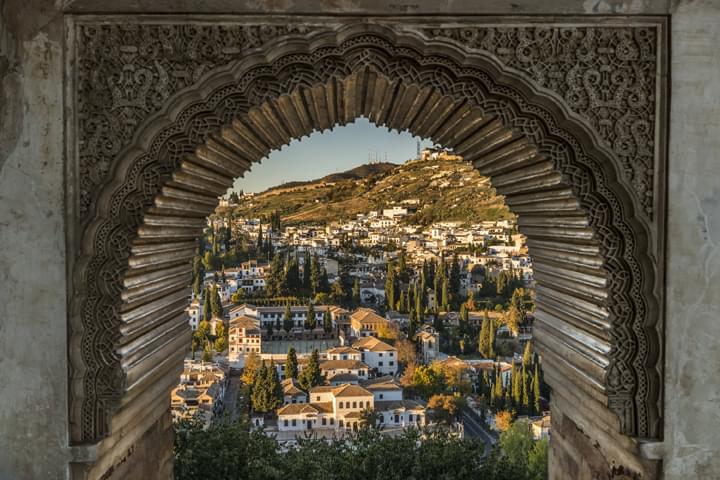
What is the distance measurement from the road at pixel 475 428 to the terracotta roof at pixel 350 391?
473cm

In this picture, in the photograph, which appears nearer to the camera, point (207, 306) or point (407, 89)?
point (407, 89)

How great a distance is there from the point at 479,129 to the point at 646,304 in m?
1.19

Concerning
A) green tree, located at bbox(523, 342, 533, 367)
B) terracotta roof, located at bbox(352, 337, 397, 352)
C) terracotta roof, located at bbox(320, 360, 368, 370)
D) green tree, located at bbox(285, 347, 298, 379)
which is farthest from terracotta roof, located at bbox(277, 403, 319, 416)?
green tree, located at bbox(523, 342, 533, 367)

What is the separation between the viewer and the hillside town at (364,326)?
83.1 ft

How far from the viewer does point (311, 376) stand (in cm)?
2758

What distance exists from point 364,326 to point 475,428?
29.2ft

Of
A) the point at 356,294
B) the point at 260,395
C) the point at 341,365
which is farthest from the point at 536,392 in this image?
the point at 356,294

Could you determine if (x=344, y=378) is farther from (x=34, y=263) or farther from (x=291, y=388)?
(x=34, y=263)

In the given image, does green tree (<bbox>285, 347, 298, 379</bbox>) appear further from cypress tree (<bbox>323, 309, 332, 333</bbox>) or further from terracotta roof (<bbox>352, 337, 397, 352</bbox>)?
cypress tree (<bbox>323, 309, 332, 333</bbox>)

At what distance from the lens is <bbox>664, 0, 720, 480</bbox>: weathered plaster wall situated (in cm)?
265

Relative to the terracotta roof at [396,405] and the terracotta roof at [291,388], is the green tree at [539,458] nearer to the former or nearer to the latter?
the terracotta roof at [396,405]

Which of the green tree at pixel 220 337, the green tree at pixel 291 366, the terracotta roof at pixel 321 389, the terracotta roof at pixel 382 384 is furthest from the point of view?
the green tree at pixel 220 337

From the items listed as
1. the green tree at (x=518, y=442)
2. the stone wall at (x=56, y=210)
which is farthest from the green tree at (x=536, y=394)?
the stone wall at (x=56, y=210)

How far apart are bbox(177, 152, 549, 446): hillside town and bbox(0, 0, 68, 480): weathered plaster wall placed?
2060 centimetres
